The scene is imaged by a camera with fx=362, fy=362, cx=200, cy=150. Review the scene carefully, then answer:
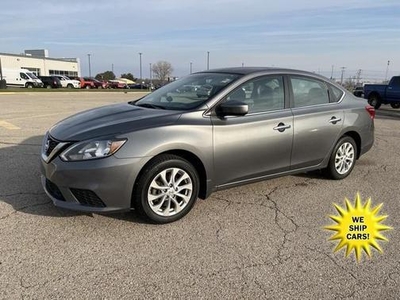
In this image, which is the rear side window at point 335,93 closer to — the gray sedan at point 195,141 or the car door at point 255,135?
the gray sedan at point 195,141

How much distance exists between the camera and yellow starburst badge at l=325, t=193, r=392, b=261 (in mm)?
3430

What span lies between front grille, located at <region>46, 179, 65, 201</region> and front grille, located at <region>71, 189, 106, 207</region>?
0.61ft

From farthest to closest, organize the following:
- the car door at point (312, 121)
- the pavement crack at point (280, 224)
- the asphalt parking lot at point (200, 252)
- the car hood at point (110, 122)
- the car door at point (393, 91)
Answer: the car door at point (393, 91)
the car door at point (312, 121)
the car hood at point (110, 122)
the pavement crack at point (280, 224)
the asphalt parking lot at point (200, 252)

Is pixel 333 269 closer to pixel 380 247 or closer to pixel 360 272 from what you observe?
pixel 360 272

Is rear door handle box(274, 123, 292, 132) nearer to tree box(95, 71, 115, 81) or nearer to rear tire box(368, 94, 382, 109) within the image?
rear tire box(368, 94, 382, 109)

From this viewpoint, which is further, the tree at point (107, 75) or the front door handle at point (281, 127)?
the tree at point (107, 75)

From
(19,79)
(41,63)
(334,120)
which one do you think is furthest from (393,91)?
(41,63)

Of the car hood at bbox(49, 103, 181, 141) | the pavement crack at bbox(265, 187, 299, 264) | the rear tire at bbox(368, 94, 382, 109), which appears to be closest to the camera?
the pavement crack at bbox(265, 187, 299, 264)

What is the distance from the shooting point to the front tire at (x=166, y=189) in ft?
11.6

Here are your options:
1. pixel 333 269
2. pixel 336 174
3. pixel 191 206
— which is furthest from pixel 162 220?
pixel 336 174

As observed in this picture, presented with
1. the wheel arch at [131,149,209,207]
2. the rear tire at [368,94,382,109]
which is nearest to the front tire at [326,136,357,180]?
the wheel arch at [131,149,209,207]

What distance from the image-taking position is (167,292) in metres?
2.64

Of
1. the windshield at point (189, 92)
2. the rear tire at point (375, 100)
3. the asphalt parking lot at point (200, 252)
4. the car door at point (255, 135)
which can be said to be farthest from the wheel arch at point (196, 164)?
the rear tire at point (375, 100)

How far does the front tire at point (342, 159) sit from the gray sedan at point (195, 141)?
0.06 feet
